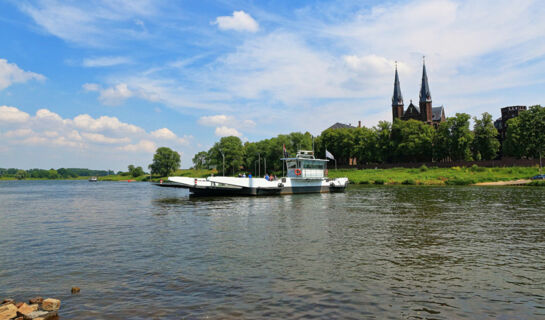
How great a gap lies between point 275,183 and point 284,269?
41223mm

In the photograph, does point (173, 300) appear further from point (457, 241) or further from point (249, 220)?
point (249, 220)

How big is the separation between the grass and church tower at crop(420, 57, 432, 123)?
43.4 metres

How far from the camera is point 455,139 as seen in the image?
344 ft

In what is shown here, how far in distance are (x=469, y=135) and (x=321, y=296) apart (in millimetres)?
106995

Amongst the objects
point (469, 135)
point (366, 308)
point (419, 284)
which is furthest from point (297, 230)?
point (469, 135)

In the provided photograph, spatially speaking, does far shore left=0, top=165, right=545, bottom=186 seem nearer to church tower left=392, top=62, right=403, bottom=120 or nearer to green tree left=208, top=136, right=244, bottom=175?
green tree left=208, top=136, right=244, bottom=175

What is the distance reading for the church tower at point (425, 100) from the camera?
463 feet

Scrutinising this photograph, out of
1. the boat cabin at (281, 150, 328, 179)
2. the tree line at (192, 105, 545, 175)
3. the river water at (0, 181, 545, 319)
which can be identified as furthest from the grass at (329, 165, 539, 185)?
the river water at (0, 181, 545, 319)

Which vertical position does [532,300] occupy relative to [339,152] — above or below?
below

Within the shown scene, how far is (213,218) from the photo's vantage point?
2928cm

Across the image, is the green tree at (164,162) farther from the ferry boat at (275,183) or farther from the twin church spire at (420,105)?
the ferry boat at (275,183)

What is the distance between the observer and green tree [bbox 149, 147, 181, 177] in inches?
7018

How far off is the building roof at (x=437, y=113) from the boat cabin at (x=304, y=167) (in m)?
103

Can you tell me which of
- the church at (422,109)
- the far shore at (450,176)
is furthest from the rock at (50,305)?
the church at (422,109)
